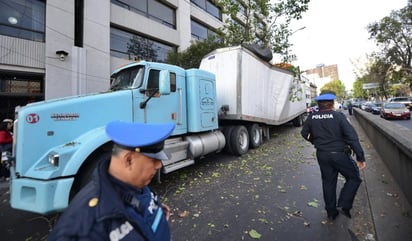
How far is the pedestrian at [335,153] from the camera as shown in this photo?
3244 millimetres

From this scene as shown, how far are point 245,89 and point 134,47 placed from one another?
10.6 m

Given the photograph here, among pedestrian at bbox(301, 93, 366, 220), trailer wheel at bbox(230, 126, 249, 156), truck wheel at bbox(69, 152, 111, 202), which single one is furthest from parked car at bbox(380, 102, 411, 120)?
truck wheel at bbox(69, 152, 111, 202)

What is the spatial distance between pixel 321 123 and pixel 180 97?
3.45 metres

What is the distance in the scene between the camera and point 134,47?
15.4 metres

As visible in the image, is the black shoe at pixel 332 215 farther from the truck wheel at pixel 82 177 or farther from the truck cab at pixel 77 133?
the truck wheel at pixel 82 177

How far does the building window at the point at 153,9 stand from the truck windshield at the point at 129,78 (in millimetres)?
11886

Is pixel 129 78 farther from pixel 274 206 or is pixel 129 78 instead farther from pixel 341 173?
pixel 341 173

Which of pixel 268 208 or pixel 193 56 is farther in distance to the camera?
pixel 193 56

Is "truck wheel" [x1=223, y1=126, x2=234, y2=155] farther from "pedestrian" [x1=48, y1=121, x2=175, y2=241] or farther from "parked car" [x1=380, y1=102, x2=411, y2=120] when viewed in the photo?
"parked car" [x1=380, y1=102, x2=411, y2=120]

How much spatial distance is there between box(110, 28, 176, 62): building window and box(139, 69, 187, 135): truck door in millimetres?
9495

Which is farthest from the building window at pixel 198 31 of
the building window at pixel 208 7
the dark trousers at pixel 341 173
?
the dark trousers at pixel 341 173

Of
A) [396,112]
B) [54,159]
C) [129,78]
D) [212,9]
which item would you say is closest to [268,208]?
[54,159]

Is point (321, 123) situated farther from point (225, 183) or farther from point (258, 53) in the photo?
point (258, 53)

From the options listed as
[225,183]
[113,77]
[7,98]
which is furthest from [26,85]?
[225,183]
